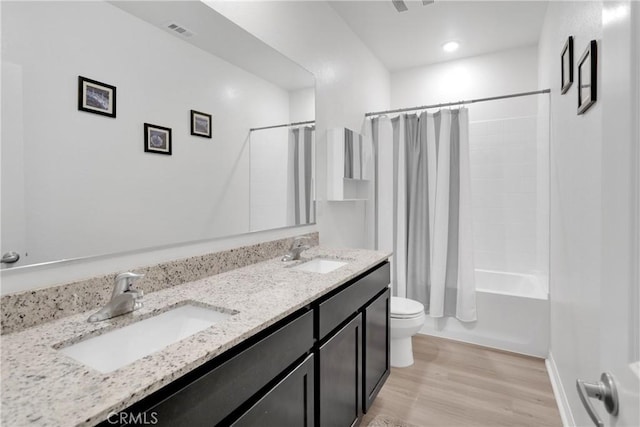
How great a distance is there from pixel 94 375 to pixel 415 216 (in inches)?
104

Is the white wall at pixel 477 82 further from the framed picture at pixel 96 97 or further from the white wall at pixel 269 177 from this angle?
the framed picture at pixel 96 97

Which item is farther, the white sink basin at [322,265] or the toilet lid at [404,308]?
the toilet lid at [404,308]

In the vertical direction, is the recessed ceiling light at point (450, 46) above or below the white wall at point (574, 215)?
above

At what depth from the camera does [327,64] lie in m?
2.52

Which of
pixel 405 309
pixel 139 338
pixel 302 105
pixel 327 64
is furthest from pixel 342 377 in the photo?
→ pixel 327 64

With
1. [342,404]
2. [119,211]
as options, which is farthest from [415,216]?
[119,211]

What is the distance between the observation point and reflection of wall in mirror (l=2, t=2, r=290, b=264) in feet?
3.24

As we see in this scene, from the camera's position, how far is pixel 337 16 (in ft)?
8.64

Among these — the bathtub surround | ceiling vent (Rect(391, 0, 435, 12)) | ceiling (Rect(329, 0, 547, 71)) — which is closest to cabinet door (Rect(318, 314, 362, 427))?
the bathtub surround

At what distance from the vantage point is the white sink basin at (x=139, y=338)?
35.3 inches

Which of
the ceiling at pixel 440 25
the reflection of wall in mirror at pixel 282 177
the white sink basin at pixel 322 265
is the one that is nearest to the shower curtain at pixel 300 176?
the reflection of wall in mirror at pixel 282 177

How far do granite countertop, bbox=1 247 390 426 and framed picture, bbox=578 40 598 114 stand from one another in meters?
1.18

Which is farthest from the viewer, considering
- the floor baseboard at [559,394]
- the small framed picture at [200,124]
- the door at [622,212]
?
the floor baseboard at [559,394]

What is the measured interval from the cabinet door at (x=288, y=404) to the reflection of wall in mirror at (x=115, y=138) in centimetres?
70
